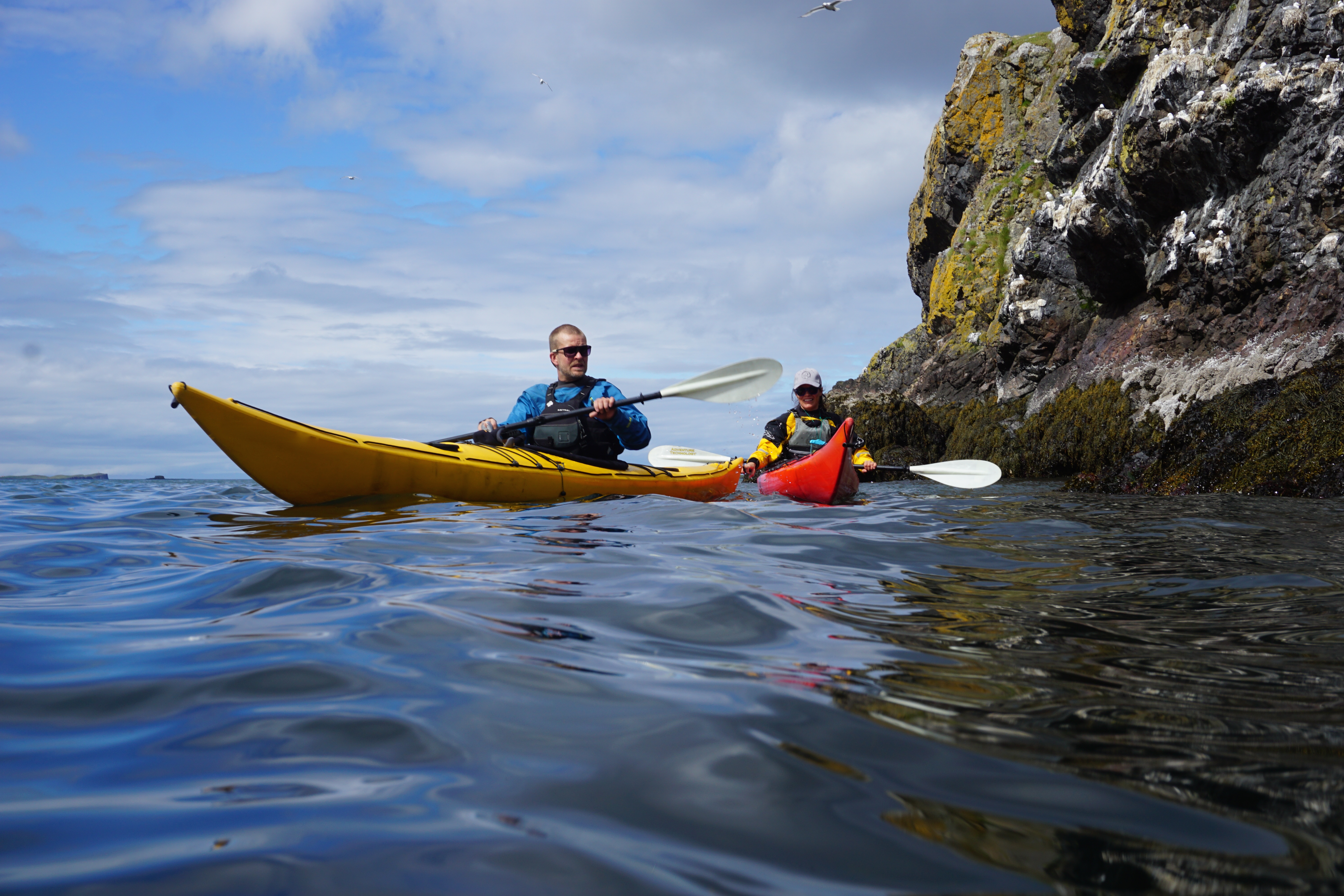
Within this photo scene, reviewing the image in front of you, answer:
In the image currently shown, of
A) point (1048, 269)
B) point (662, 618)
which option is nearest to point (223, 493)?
point (662, 618)

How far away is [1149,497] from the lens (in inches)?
331

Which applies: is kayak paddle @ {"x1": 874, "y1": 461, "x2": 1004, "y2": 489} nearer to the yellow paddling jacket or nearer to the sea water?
the yellow paddling jacket

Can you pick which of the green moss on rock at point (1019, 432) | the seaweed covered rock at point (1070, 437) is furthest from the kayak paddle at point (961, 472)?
the seaweed covered rock at point (1070, 437)

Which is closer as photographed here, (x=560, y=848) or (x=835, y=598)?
(x=560, y=848)

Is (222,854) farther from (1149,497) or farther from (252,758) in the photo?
(1149,497)

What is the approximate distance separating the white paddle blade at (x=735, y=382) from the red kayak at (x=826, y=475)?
854 mm

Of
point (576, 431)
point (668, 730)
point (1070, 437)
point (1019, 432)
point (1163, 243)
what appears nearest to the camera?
point (668, 730)

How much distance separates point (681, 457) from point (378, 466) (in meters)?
4.17

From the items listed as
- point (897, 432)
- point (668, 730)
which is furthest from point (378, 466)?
point (897, 432)

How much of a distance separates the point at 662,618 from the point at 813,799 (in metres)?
1.35

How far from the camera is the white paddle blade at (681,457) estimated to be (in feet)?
31.0

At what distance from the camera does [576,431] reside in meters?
7.36

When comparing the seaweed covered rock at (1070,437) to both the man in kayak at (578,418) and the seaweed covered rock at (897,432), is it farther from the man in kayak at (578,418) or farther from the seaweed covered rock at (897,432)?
the man in kayak at (578,418)

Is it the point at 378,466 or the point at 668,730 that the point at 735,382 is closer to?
the point at 378,466
